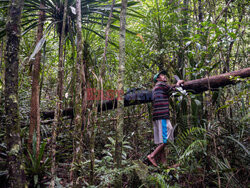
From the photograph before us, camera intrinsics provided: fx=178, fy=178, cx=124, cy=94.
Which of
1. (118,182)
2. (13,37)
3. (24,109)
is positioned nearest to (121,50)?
(13,37)

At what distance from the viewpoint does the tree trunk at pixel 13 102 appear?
1.30 meters

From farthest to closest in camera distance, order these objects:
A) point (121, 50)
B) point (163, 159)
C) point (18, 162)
Answer: 1. point (163, 159)
2. point (121, 50)
3. point (18, 162)

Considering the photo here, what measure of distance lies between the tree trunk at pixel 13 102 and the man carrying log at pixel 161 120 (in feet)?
6.95

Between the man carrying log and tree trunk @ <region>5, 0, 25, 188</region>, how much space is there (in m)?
2.12

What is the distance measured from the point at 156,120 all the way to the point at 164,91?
54 cm

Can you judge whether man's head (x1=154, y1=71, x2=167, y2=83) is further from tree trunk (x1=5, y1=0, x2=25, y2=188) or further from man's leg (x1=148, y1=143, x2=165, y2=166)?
tree trunk (x1=5, y1=0, x2=25, y2=188)

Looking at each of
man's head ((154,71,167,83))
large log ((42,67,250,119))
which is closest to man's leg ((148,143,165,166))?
large log ((42,67,250,119))

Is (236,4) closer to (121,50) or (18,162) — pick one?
(121,50)

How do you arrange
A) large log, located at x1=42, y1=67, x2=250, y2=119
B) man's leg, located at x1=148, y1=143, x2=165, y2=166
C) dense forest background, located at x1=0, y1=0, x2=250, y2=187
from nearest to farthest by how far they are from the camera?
dense forest background, located at x1=0, y1=0, x2=250, y2=187
large log, located at x1=42, y1=67, x2=250, y2=119
man's leg, located at x1=148, y1=143, x2=165, y2=166

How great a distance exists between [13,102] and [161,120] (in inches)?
91.1

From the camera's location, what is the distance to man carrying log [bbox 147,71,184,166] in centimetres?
300

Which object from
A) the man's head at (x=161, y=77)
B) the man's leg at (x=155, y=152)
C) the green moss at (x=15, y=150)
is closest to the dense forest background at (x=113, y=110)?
the green moss at (x=15, y=150)

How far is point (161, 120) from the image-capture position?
308 cm

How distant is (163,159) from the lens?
3.01 m
